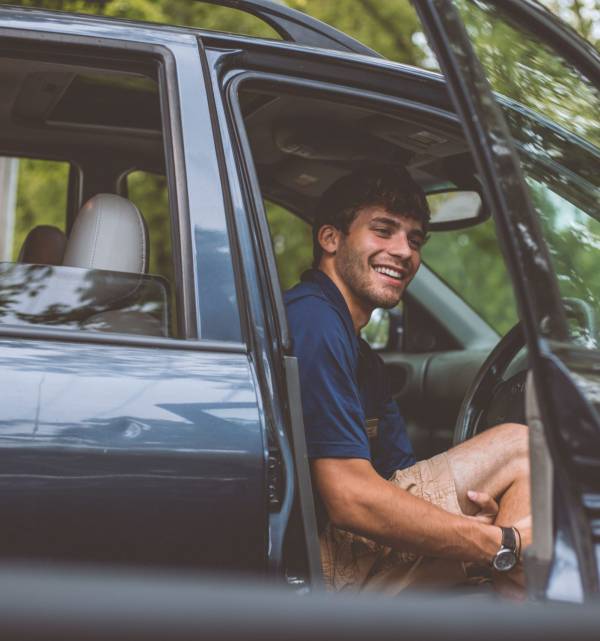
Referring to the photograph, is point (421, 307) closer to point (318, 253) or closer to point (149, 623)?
point (318, 253)

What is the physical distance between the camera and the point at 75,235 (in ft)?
7.22

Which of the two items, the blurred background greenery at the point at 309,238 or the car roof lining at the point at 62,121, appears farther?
the blurred background greenery at the point at 309,238

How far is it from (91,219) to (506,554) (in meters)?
1.17

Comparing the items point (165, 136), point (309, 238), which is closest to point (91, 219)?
point (165, 136)

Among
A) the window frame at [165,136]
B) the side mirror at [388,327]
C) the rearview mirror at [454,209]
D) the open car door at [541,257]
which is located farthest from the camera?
the side mirror at [388,327]

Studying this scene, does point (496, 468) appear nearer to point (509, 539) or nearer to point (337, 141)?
point (509, 539)

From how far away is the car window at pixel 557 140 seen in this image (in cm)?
139

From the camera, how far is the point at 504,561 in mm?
2125

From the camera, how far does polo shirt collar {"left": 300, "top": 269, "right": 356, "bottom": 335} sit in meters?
2.28

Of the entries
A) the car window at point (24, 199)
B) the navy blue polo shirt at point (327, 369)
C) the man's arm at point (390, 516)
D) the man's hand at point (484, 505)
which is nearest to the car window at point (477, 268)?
the car window at point (24, 199)

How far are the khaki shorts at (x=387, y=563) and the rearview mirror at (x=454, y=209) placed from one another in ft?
3.19

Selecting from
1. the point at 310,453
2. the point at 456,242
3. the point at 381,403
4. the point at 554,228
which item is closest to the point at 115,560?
the point at 310,453

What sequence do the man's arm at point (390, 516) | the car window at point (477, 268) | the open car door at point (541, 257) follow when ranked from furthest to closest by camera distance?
the car window at point (477, 268), the man's arm at point (390, 516), the open car door at point (541, 257)

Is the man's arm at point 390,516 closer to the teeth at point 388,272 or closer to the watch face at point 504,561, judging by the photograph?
Result: the watch face at point 504,561
